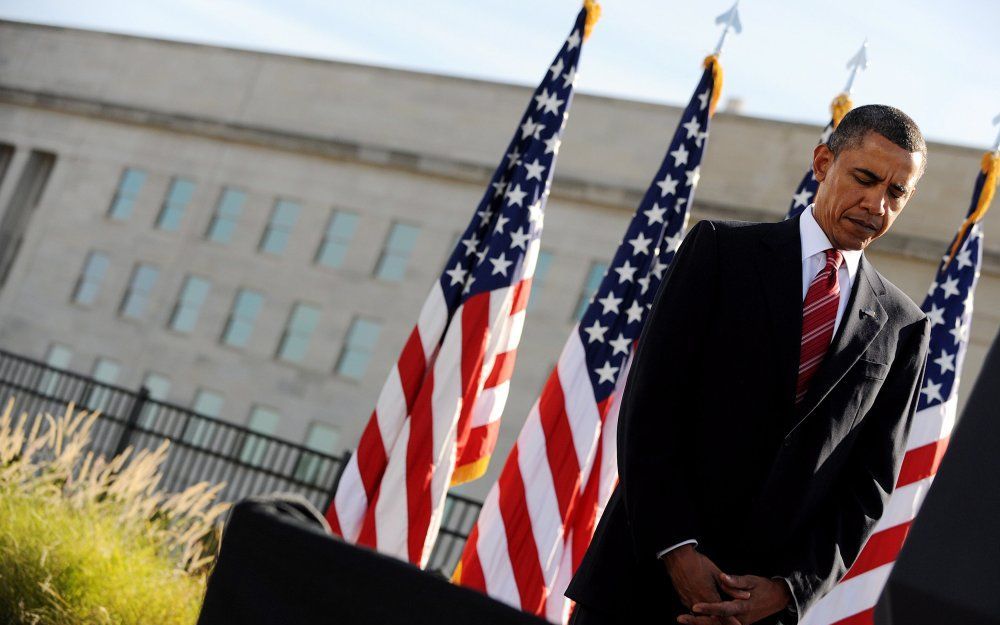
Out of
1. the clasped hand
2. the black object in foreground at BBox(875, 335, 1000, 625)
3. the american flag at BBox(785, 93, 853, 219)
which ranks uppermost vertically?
the american flag at BBox(785, 93, 853, 219)

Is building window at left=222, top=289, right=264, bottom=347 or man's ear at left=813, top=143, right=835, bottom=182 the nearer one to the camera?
man's ear at left=813, top=143, right=835, bottom=182

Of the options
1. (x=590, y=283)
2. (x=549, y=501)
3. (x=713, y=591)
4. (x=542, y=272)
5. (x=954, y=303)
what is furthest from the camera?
(x=542, y=272)

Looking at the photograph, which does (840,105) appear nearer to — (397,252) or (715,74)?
(715,74)

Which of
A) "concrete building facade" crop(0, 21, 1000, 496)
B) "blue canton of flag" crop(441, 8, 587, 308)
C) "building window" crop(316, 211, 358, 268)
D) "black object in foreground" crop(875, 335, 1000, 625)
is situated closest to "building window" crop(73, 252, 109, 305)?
"concrete building facade" crop(0, 21, 1000, 496)

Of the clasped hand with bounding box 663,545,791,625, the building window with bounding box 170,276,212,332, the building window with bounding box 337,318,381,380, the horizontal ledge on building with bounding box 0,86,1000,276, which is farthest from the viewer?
the building window with bounding box 170,276,212,332

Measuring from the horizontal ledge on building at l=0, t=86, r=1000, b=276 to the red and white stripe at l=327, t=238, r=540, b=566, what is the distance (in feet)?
56.5

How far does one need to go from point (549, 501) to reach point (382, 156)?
2432 cm

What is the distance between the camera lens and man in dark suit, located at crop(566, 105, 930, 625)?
8.30 ft

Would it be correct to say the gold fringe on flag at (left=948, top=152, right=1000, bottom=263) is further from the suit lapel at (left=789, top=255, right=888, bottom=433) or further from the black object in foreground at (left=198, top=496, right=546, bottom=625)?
the black object in foreground at (left=198, top=496, right=546, bottom=625)

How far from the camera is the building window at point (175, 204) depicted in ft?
109

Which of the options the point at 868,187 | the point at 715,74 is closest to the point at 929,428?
the point at 715,74

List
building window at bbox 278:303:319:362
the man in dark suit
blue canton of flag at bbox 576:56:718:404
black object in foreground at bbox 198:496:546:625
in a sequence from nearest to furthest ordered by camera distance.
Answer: black object in foreground at bbox 198:496:546:625
the man in dark suit
blue canton of flag at bbox 576:56:718:404
building window at bbox 278:303:319:362

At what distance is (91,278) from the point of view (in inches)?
1348

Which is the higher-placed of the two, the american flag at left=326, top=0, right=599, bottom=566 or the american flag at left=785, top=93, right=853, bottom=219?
the american flag at left=785, top=93, right=853, bottom=219
